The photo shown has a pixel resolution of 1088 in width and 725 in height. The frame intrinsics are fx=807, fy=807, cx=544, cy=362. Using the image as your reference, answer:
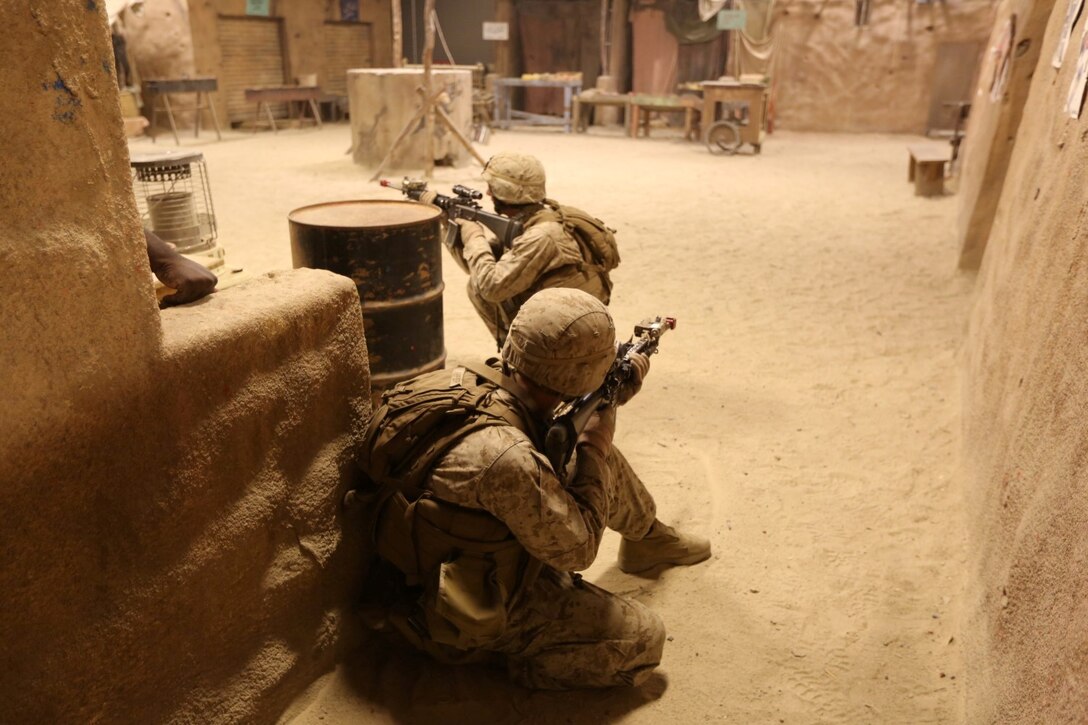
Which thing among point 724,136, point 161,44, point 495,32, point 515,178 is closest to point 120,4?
point 161,44

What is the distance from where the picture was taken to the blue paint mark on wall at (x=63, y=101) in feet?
5.11

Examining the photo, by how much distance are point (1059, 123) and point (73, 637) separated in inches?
159

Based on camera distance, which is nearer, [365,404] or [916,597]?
[365,404]

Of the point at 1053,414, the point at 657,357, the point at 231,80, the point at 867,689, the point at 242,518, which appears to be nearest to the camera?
the point at 242,518

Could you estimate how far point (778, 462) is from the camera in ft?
13.2

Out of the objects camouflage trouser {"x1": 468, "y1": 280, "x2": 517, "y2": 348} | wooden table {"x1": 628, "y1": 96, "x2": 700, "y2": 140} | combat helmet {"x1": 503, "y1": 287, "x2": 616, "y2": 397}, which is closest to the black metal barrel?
camouflage trouser {"x1": 468, "y1": 280, "x2": 517, "y2": 348}

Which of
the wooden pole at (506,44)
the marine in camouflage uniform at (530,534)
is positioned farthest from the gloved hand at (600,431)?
the wooden pole at (506,44)

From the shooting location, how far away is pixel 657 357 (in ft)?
17.3

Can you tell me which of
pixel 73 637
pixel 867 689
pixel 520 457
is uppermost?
pixel 520 457

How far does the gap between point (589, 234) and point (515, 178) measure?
440mm

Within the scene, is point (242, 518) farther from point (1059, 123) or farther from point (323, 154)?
point (323, 154)

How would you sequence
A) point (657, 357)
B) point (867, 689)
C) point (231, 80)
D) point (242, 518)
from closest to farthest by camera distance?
point (242, 518) → point (867, 689) → point (657, 357) → point (231, 80)

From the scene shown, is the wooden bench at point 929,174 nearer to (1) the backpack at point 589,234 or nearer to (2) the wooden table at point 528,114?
(1) the backpack at point 589,234

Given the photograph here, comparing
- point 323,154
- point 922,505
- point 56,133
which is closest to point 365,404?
point 56,133
